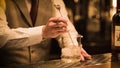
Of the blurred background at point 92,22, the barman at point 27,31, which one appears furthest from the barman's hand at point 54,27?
the blurred background at point 92,22

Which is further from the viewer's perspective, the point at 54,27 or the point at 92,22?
the point at 92,22

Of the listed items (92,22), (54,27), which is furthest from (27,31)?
(92,22)

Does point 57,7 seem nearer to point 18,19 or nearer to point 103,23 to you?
point 18,19

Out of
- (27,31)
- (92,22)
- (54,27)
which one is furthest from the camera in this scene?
(92,22)

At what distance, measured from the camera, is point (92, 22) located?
1.71 m

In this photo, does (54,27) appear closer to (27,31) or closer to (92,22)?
(27,31)

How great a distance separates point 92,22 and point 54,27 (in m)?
0.50

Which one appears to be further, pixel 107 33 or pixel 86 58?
pixel 107 33

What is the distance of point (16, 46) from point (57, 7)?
1.13 feet

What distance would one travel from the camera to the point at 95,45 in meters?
1.78

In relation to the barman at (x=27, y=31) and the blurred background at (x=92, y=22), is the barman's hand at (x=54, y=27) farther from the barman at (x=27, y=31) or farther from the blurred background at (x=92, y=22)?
the blurred background at (x=92, y=22)

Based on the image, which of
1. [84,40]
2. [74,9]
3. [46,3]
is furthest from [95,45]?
[46,3]

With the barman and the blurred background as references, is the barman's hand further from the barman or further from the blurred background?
the blurred background

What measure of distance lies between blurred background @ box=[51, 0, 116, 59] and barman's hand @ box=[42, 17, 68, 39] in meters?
0.16
